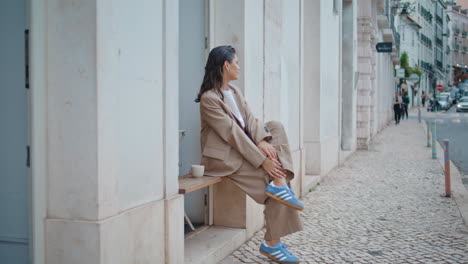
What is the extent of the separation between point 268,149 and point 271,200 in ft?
1.35

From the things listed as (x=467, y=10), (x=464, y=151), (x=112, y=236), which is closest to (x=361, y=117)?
(x=464, y=151)

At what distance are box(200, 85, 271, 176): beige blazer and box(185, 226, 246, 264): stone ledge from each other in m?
0.62

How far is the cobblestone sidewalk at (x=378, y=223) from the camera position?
4969mm

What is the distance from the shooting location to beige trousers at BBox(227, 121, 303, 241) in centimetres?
442

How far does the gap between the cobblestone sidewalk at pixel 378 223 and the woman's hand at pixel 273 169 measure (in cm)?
82

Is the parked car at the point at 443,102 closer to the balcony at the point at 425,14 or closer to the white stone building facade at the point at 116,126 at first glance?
the balcony at the point at 425,14

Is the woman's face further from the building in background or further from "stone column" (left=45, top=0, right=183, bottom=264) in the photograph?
the building in background

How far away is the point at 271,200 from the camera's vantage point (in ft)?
14.6

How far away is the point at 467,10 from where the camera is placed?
121 m

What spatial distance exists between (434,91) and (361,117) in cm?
7955

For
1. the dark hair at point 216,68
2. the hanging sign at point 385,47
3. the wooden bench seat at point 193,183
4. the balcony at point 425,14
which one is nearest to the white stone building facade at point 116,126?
the wooden bench seat at point 193,183

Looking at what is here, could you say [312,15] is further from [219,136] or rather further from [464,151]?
[464,151]

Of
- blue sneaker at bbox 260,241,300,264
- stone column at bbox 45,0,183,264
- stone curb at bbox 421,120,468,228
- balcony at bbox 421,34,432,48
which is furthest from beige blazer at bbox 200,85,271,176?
balcony at bbox 421,34,432,48

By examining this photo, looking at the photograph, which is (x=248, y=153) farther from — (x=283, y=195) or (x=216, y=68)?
(x=216, y=68)
